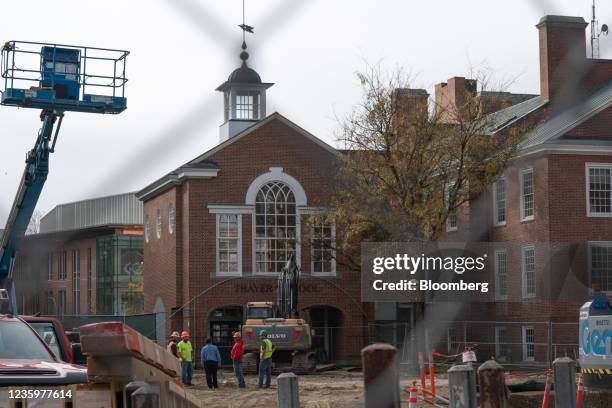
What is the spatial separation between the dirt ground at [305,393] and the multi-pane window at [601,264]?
26.8 ft

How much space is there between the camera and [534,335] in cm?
3850

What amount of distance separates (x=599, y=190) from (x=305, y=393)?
569 inches

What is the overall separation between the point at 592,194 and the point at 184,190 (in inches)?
578

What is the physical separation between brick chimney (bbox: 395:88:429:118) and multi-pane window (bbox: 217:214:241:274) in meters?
8.55

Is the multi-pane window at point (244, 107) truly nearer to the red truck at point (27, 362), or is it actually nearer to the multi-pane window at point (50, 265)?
the red truck at point (27, 362)

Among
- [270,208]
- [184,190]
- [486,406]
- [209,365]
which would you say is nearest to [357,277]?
[270,208]

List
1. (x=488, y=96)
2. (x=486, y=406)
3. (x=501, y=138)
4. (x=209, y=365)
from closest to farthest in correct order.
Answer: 1. (x=486, y=406)
2. (x=209, y=365)
3. (x=501, y=138)
4. (x=488, y=96)

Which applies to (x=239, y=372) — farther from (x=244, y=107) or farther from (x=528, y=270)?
(x=244, y=107)

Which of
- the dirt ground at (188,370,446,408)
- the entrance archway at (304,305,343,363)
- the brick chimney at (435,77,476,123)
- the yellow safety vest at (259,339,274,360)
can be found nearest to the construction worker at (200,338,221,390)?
the dirt ground at (188,370,446,408)

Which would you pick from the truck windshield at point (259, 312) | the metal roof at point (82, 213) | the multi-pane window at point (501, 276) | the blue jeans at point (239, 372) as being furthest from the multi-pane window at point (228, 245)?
the metal roof at point (82, 213)

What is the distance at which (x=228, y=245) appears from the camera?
4350cm

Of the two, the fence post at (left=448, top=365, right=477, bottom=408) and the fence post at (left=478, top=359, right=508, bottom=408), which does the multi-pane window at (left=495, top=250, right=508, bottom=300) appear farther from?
the fence post at (left=478, top=359, right=508, bottom=408)

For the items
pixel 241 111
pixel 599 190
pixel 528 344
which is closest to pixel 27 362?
pixel 528 344

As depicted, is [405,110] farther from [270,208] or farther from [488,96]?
[270,208]
